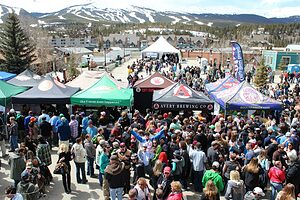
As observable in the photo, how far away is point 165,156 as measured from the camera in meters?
6.99

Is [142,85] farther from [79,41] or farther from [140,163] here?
[79,41]

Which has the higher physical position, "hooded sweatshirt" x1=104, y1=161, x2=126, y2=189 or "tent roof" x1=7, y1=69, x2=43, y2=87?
"tent roof" x1=7, y1=69, x2=43, y2=87

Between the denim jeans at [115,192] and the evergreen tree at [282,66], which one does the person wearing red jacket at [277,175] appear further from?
the evergreen tree at [282,66]

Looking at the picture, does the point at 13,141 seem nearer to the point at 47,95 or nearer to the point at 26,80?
the point at 47,95

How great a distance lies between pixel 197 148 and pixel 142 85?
6.79 m

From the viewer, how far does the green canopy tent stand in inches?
445

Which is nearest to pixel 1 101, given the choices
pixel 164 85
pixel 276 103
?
pixel 164 85

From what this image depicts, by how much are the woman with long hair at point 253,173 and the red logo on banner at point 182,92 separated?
5084mm

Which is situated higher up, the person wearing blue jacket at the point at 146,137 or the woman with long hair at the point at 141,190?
the person wearing blue jacket at the point at 146,137

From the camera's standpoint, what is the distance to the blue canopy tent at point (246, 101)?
11.1 m

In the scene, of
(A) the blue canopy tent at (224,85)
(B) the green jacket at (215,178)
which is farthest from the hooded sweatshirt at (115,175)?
(A) the blue canopy tent at (224,85)

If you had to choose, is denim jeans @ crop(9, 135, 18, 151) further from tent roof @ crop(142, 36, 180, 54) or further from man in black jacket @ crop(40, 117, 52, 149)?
tent roof @ crop(142, 36, 180, 54)

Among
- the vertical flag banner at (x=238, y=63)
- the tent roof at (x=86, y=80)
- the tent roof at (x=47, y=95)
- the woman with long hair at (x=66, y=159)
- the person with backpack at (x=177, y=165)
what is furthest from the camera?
the vertical flag banner at (x=238, y=63)

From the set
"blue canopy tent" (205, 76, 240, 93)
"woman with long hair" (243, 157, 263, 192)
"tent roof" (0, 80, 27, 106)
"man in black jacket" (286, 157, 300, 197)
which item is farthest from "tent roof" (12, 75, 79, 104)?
"man in black jacket" (286, 157, 300, 197)
